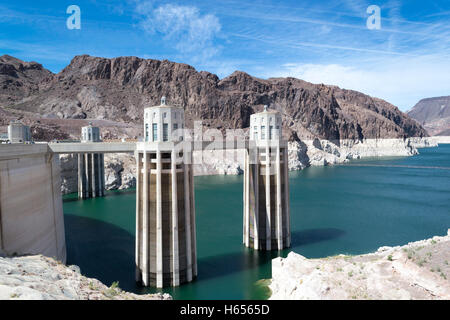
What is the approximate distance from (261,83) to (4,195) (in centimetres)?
16828

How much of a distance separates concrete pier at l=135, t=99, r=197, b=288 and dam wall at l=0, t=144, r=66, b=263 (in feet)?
20.2

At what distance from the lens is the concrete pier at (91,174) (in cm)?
5559

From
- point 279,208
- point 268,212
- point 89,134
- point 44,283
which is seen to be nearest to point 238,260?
point 268,212

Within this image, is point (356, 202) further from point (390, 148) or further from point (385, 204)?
point (390, 148)

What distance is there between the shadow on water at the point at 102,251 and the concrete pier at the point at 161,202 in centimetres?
230

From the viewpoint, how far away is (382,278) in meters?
12.8

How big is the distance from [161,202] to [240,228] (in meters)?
17.4

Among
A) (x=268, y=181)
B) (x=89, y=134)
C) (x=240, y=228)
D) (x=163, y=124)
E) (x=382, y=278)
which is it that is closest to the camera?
(x=382, y=278)

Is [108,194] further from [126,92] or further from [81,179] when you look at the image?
[126,92]

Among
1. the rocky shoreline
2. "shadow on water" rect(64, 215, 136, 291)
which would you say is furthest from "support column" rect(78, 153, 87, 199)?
"shadow on water" rect(64, 215, 136, 291)

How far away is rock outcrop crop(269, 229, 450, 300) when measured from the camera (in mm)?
11789

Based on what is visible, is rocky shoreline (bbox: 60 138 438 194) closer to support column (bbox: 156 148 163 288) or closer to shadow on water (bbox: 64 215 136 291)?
shadow on water (bbox: 64 215 136 291)
